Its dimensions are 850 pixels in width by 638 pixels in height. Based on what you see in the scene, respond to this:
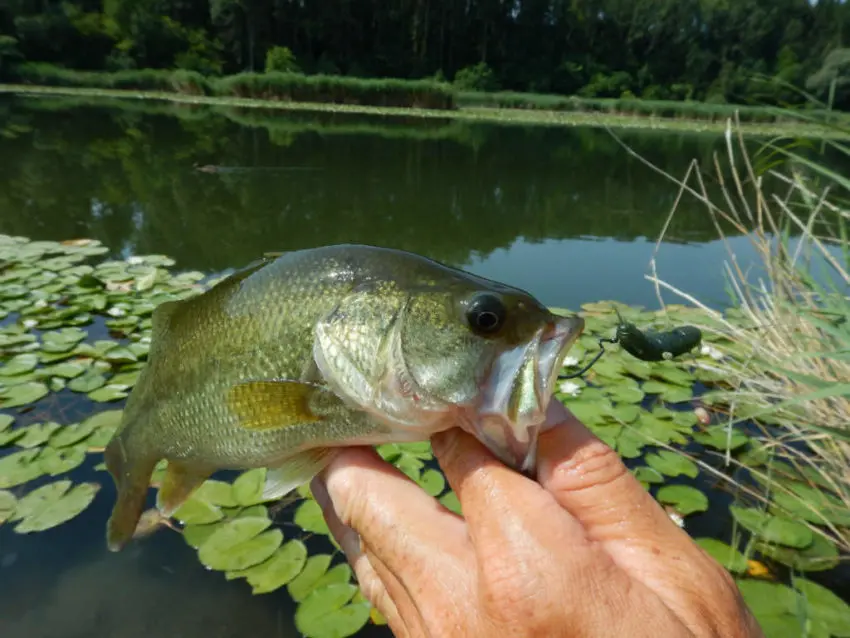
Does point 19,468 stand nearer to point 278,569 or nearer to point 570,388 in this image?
point 278,569

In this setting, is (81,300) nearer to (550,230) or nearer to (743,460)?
(743,460)

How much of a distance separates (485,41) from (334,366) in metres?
74.9

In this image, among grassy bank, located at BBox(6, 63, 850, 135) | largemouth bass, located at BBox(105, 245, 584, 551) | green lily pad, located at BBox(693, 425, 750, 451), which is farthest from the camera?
grassy bank, located at BBox(6, 63, 850, 135)

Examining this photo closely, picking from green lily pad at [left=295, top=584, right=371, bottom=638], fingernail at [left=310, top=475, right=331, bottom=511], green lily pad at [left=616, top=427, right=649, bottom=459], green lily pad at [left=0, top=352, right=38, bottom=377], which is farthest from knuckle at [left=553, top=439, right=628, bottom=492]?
green lily pad at [left=0, top=352, right=38, bottom=377]

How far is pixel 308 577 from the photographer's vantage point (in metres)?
2.50

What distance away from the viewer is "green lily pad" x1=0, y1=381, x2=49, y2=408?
3.38 meters

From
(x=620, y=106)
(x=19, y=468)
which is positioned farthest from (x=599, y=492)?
(x=620, y=106)

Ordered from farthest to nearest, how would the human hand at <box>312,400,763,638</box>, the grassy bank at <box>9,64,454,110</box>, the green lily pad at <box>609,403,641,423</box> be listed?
the grassy bank at <box>9,64,454,110</box>
the green lily pad at <box>609,403,641,423</box>
the human hand at <box>312,400,763,638</box>

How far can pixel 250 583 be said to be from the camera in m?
2.45

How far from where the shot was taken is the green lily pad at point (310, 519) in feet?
8.90

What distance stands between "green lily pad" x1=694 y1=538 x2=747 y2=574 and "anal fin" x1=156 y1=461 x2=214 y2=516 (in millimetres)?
2228

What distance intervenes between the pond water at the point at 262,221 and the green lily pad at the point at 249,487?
32 centimetres

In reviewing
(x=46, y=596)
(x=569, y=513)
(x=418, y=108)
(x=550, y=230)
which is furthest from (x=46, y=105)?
(x=569, y=513)

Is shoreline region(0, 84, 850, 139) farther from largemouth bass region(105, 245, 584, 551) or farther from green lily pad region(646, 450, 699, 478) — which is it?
largemouth bass region(105, 245, 584, 551)
